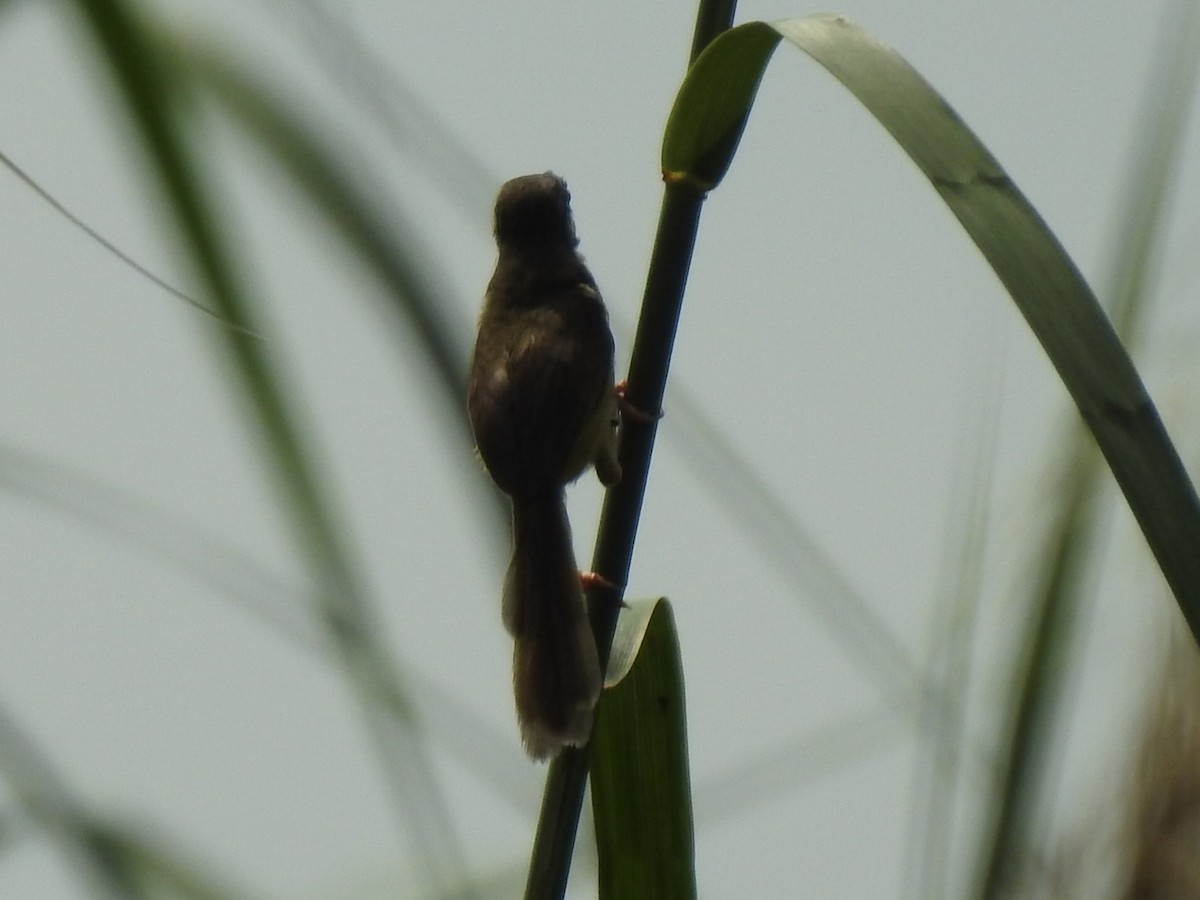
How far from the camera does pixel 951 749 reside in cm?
134

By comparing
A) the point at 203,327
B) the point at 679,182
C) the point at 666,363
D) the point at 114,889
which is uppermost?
the point at 679,182

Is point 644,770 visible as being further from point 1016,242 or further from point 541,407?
point 541,407

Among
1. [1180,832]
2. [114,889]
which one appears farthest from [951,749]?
[114,889]

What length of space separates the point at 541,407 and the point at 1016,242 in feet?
5.22

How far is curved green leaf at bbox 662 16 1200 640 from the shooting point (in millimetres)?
826

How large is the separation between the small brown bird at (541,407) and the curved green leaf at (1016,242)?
62 centimetres

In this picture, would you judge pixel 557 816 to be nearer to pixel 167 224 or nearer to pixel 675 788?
pixel 675 788

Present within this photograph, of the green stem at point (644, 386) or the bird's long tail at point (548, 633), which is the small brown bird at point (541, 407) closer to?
the bird's long tail at point (548, 633)

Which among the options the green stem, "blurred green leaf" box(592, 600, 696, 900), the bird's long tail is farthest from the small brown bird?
the green stem

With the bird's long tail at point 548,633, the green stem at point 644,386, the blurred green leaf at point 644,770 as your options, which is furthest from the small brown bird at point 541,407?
the green stem at point 644,386

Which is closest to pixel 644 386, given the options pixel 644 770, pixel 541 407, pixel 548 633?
pixel 644 770

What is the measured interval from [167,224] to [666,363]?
22.8 inches

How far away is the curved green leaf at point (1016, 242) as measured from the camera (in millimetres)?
826

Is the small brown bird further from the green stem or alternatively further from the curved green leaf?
the curved green leaf
